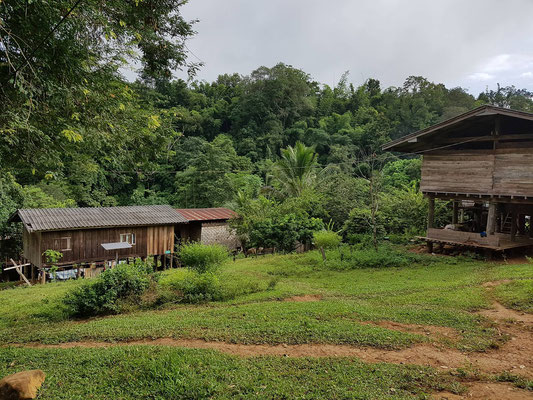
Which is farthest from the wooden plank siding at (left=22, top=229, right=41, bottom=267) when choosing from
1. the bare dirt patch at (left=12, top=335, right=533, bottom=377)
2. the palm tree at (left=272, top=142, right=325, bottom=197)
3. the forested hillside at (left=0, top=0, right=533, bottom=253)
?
the palm tree at (left=272, top=142, right=325, bottom=197)

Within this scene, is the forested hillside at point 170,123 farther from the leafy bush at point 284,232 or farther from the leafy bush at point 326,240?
the leafy bush at point 326,240

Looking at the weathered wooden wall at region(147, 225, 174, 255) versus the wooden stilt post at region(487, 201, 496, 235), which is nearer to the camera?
the wooden stilt post at region(487, 201, 496, 235)

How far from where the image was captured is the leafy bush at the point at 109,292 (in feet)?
24.8

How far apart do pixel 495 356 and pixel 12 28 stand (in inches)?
321

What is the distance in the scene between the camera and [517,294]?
25.8 feet

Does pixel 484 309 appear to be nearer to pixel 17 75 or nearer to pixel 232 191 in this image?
pixel 17 75

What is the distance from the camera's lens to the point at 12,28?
4.68 metres

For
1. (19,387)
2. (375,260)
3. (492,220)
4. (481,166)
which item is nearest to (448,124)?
(481,166)

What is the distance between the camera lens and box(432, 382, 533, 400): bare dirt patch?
12.5 ft

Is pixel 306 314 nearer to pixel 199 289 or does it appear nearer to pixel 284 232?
pixel 199 289

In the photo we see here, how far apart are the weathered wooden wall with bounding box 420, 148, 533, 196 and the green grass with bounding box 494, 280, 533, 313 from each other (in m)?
5.02

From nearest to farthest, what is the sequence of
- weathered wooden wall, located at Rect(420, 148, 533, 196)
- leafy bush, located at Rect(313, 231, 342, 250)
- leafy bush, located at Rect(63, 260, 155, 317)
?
leafy bush, located at Rect(63, 260, 155, 317) → weathered wooden wall, located at Rect(420, 148, 533, 196) → leafy bush, located at Rect(313, 231, 342, 250)

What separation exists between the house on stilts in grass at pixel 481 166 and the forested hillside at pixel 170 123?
2136 millimetres

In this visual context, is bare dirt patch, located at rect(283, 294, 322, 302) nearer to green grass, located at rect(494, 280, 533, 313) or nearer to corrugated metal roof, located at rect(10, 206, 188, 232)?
green grass, located at rect(494, 280, 533, 313)
